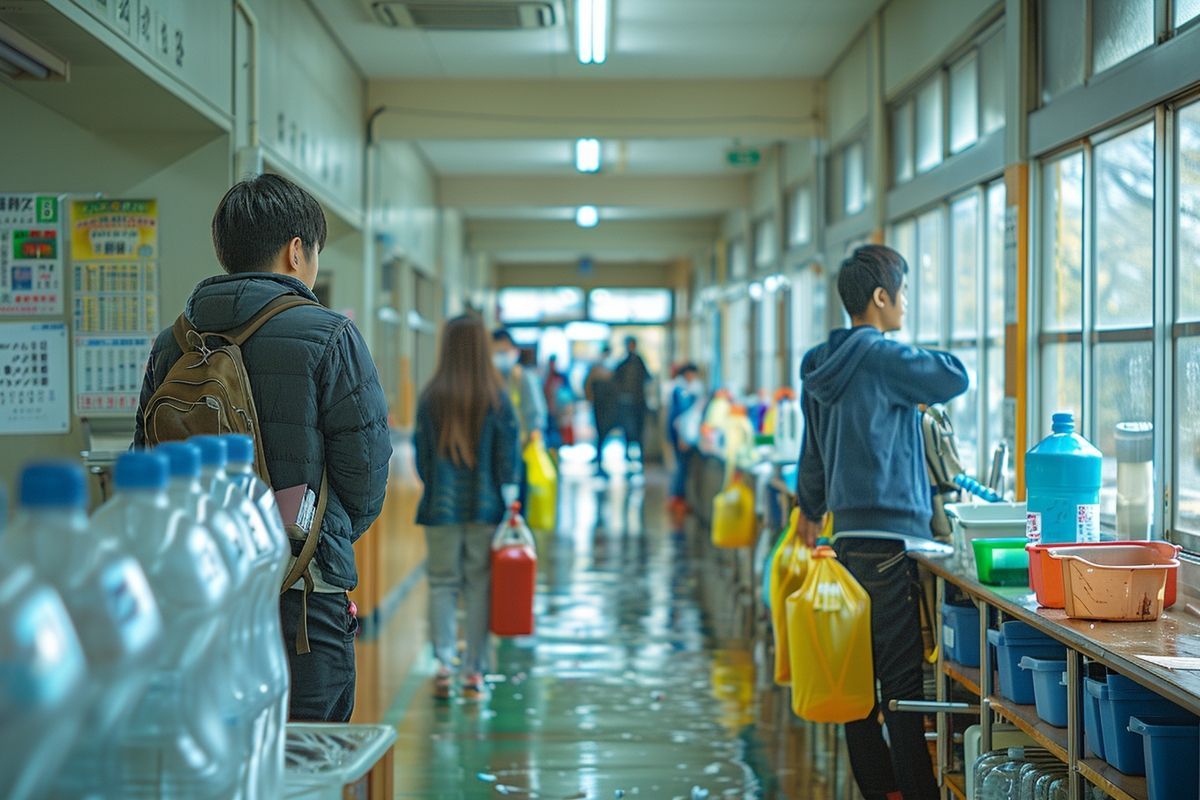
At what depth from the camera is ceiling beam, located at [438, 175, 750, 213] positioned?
493 inches

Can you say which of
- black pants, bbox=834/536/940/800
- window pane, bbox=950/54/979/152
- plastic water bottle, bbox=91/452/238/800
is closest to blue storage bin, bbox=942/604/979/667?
black pants, bbox=834/536/940/800

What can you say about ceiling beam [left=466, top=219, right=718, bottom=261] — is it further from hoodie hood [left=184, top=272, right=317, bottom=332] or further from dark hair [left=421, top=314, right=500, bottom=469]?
hoodie hood [left=184, top=272, right=317, bottom=332]

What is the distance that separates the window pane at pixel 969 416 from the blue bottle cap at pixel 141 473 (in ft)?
14.7

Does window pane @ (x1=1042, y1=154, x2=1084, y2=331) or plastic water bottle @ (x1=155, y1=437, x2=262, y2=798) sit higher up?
window pane @ (x1=1042, y1=154, x2=1084, y2=331)

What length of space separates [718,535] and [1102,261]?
12.4 ft

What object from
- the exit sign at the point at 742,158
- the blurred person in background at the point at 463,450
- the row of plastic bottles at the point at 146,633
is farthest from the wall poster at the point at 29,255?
the exit sign at the point at 742,158

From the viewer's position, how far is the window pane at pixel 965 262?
5465mm

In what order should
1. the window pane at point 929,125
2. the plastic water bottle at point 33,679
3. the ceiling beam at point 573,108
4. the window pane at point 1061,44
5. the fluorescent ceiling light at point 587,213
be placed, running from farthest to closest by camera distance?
the fluorescent ceiling light at point 587,213 → the ceiling beam at point 573,108 → the window pane at point 929,125 → the window pane at point 1061,44 → the plastic water bottle at point 33,679

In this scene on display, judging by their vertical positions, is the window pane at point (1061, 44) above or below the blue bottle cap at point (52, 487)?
above

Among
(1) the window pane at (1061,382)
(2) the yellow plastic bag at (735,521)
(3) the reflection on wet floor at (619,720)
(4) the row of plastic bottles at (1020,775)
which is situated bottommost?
(3) the reflection on wet floor at (619,720)

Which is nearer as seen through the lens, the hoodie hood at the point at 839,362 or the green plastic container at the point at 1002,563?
the green plastic container at the point at 1002,563

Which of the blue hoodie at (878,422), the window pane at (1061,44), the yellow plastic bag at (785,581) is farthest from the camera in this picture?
the window pane at (1061,44)

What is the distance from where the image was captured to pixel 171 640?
4.09 feet

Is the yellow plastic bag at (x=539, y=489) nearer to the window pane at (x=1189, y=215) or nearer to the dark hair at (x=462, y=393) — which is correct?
the dark hair at (x=462, y=393)
